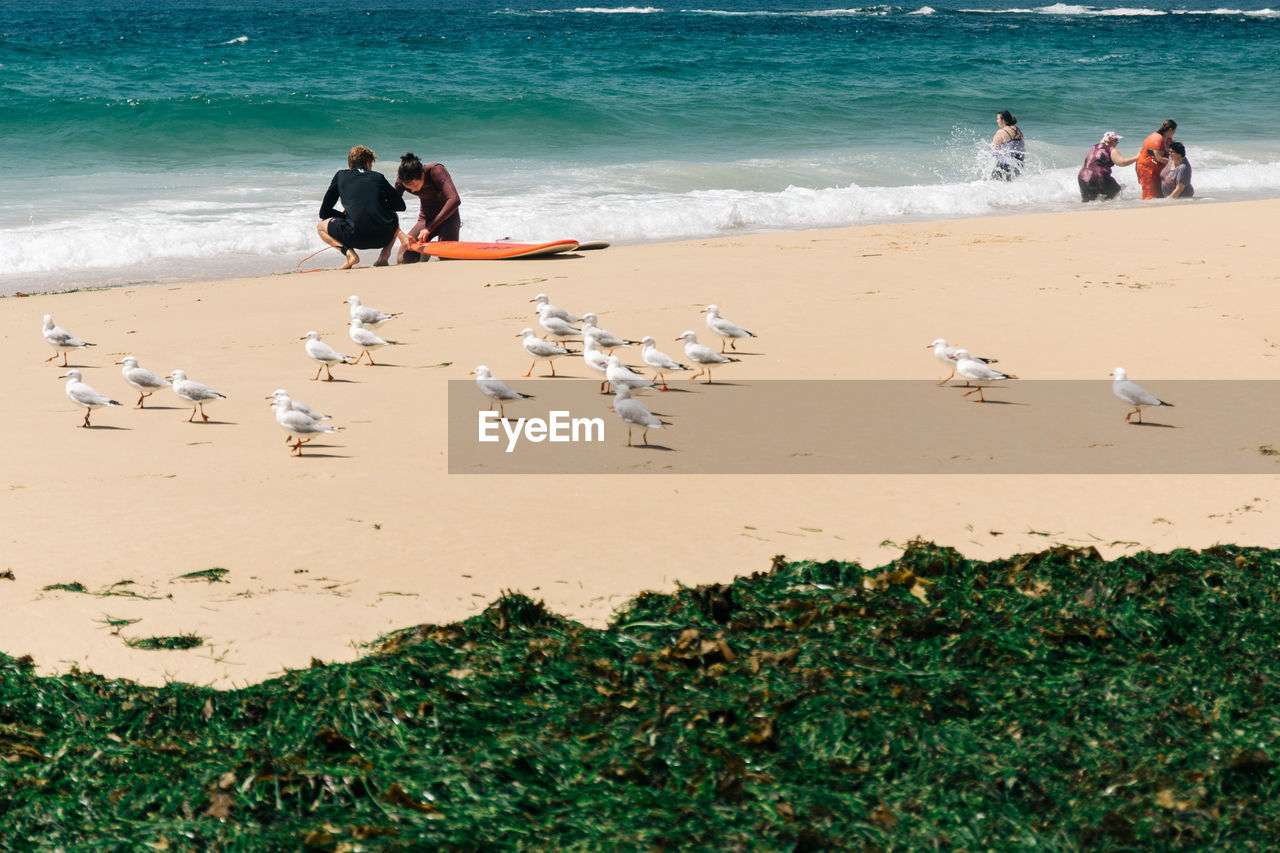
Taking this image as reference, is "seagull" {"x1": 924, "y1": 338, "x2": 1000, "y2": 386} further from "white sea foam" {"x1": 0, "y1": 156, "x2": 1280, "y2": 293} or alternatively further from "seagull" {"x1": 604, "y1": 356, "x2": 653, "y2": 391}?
"white sea foam" {"x1": 0, "y1": 156, "x2": 1280, "y2": 293}

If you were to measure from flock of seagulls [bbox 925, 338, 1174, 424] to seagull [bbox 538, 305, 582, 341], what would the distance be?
2691 mm

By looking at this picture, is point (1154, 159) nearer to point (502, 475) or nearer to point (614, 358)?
point (614, 358)

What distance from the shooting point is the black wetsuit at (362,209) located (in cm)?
1338

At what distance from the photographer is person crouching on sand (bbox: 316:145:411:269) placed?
527 inches

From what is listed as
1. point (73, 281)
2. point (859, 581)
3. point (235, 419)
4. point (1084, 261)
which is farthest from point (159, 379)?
point (1084, 261)

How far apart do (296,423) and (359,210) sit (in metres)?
6.69

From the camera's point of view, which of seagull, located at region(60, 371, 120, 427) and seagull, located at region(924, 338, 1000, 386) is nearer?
seagull, located at region(60, 371, 120, 427)

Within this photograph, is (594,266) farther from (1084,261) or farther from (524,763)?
(524,763)

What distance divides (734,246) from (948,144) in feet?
48.9

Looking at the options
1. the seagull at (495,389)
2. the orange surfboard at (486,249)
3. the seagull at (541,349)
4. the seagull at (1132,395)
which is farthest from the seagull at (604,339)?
the orange surfboard at (486,249)

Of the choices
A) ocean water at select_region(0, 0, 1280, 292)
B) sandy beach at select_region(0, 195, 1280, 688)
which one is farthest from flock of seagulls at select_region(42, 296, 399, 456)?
ocean water at select_region(0, 0, 1280, 292)

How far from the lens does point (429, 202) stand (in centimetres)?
1420

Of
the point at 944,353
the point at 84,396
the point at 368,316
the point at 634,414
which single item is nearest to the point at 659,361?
the point at 634,414

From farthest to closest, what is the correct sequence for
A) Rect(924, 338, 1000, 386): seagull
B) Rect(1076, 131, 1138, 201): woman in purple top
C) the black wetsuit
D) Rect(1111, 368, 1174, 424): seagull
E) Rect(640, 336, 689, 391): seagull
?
Rect(1076, 131, 1138, 201): woman in purple top
the black wetsuit
Rect(640, 336, 689, 391): seagull
Rect(924, 338, 1000, 386): seagull
Rect(1111, 368, 1174, 424): seagull
